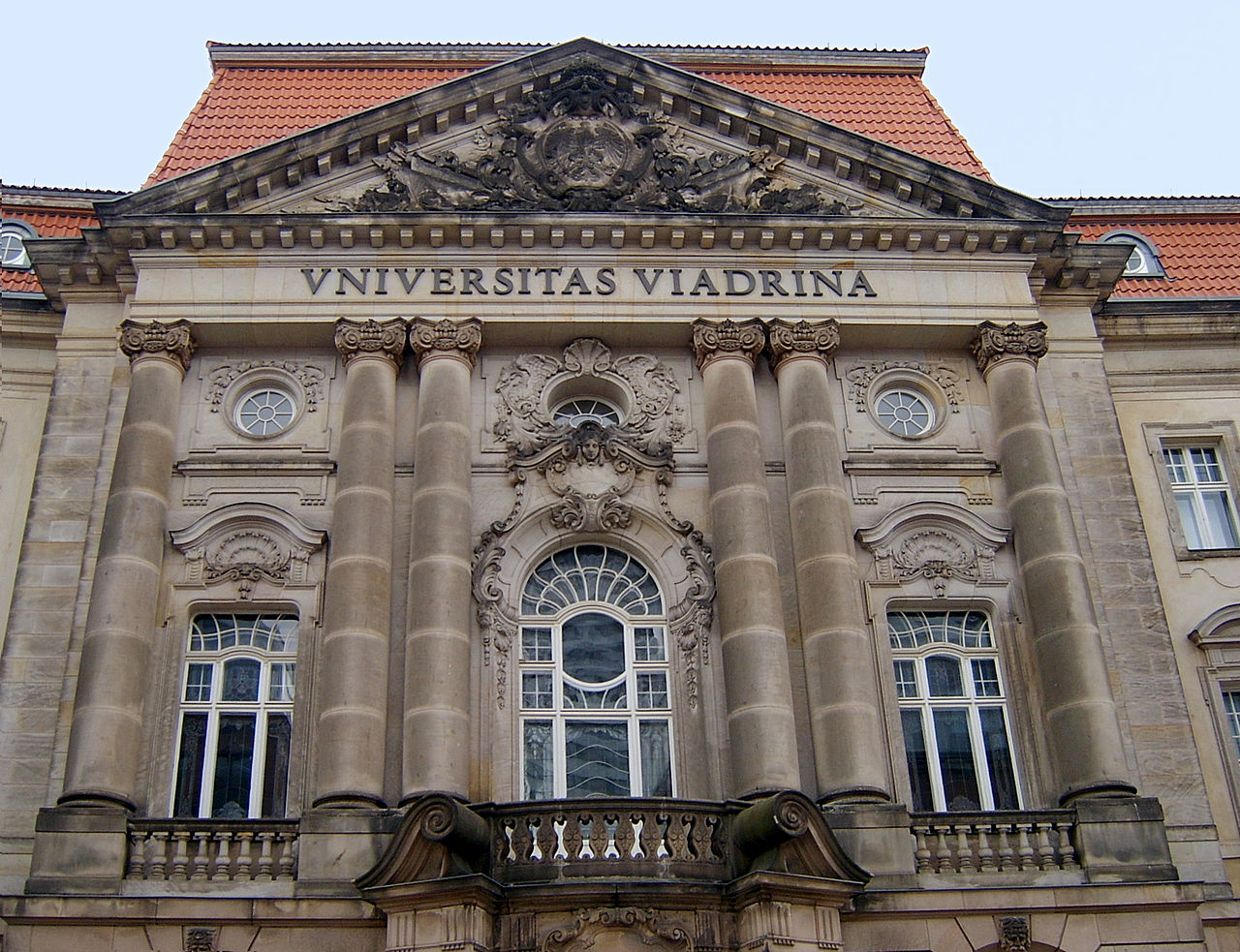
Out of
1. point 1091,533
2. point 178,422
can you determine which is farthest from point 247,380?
point 1091,533

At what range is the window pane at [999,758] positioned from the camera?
19.8 m

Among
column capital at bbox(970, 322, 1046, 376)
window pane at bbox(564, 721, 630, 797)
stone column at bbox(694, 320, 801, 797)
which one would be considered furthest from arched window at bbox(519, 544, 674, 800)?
column capital at bbox(970, 322, 1046, 376)

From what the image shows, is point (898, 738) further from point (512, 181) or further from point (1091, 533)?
point (512, 181)

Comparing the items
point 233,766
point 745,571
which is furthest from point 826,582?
point 233,766

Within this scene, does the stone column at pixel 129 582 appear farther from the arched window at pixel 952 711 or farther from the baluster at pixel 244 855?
the arched window at pixel 952 711

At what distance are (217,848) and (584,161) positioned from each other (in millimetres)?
12153

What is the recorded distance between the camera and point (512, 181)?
23.6 meters

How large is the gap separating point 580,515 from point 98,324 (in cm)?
835

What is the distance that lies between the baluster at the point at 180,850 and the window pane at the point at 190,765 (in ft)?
3.29

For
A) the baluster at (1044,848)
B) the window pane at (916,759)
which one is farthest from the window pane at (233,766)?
the baluster at (1044,848)

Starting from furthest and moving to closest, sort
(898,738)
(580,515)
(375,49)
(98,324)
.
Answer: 1. (375,49)
2. (98,324)
3. (580,515)
4. (898,738)

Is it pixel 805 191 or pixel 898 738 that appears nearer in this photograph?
pixel 898 738

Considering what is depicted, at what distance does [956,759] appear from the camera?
2006cm

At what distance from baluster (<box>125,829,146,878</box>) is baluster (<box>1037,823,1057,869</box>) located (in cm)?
1125
